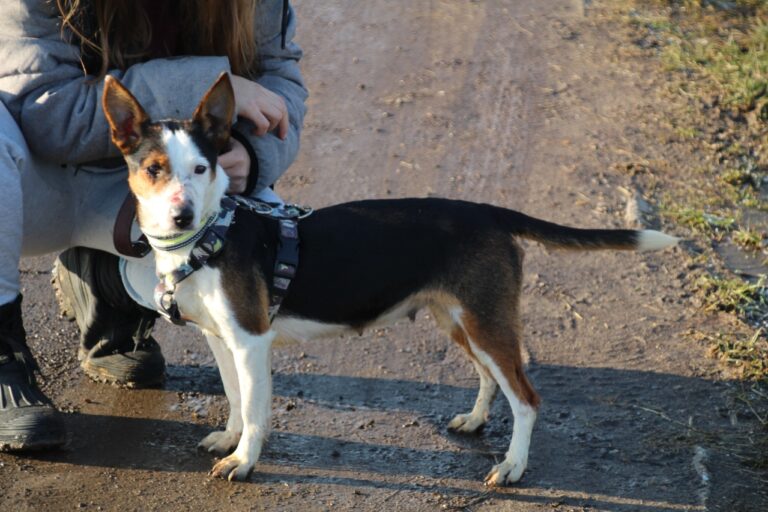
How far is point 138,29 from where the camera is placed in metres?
3.95

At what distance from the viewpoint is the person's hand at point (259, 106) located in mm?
3951

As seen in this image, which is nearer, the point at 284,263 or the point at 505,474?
the point at 284,263

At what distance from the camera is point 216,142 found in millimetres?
3492

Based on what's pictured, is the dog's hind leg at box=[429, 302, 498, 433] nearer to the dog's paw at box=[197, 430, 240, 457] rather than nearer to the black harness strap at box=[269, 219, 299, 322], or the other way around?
the black harness strap at box=[269, 219, 299, 322]

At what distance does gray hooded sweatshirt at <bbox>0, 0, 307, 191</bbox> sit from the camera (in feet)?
12.5

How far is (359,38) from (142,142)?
435cm

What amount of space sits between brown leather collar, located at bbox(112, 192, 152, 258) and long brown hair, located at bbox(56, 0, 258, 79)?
1.56ft

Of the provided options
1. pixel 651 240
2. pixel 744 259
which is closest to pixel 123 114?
pixel 651 240

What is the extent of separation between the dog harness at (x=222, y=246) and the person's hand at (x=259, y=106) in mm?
347

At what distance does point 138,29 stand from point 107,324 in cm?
116

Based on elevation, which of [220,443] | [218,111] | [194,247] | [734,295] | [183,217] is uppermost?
[218,111]

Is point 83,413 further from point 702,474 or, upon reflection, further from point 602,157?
point 602,157

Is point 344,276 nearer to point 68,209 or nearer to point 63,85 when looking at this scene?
point 68,209

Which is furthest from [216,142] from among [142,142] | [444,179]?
[444,179]
